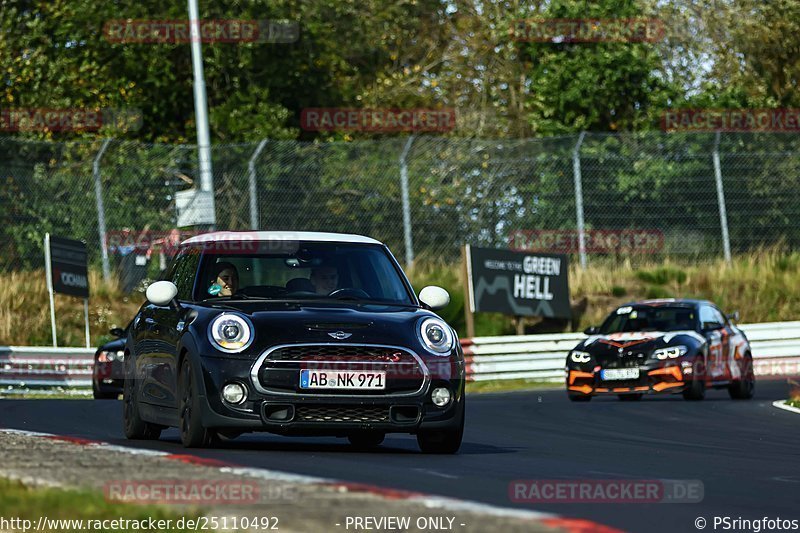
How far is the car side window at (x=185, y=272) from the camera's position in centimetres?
1171

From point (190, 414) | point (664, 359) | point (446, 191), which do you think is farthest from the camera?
point (446, 191)

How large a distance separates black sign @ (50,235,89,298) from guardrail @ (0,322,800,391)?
1189 mm

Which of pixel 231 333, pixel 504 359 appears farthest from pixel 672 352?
pixel 231 333

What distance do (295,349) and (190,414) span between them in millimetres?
817

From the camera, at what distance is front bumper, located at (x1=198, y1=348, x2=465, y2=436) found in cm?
1046

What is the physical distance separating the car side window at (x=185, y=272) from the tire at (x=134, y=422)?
2.57 ft

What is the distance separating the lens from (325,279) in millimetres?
11727

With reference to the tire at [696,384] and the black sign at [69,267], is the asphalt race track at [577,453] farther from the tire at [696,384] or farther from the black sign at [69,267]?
the black sign at [69,267]

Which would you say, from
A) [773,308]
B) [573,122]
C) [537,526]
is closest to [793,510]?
[537,526]

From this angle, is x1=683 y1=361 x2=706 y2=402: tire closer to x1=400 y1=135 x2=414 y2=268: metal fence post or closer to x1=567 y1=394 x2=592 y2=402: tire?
x1=567 y1=394 x2=592 y2=402: tire

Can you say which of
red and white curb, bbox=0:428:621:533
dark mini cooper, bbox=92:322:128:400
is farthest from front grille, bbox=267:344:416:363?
dark mini cooper, bbox=92:322:128:400

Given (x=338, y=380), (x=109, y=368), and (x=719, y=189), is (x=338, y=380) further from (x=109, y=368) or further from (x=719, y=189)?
(x=719, y=189)

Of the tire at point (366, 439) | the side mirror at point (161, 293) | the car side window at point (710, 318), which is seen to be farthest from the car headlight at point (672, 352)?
the side mirror at point (161, 293)

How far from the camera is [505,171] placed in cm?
2933
